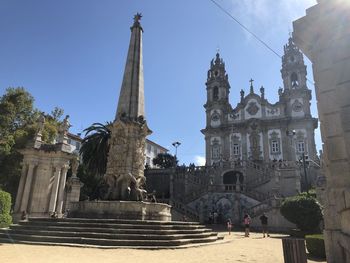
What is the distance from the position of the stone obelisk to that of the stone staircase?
2.62 metres

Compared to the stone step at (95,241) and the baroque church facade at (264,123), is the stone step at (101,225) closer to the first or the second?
→ the stone step at (95,241)

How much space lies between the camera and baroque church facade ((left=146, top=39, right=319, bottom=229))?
3177 cm

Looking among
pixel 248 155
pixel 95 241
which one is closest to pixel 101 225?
pixel 95 241

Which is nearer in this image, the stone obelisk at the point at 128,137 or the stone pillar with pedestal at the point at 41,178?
the stone obelisk at the point at 128,137

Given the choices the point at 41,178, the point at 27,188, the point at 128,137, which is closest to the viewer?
the point at 128,137

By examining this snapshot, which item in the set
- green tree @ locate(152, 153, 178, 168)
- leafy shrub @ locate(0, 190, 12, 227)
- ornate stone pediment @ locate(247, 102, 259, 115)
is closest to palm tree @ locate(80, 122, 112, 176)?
leafy shrub @ locate(0, 190, 12, 227)

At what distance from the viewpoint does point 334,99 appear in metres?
5.05

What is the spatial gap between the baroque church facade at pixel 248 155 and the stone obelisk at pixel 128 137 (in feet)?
53.0

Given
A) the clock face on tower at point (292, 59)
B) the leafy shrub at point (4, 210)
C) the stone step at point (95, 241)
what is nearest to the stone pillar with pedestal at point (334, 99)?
the stone step at point (95, 241)

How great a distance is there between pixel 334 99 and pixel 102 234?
8346 millimetres

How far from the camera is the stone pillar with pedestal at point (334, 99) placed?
466 cm

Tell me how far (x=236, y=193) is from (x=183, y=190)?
9372 mm

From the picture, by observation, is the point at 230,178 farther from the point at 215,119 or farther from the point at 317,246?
the point at 317,246

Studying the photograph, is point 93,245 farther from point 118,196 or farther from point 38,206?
point 38,206
